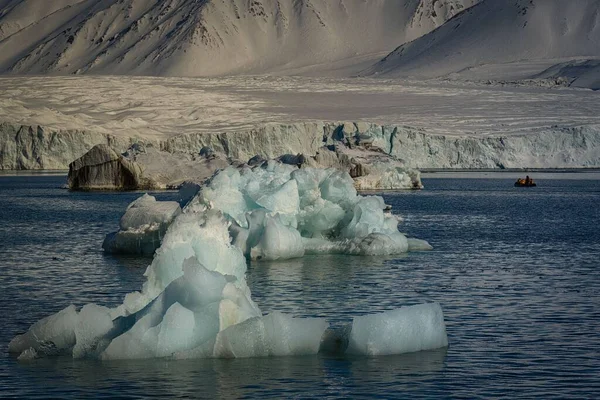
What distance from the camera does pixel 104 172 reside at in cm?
6825

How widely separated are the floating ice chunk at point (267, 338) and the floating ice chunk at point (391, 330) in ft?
1.86

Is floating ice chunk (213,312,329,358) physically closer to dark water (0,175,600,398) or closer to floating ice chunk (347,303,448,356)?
dark water (0,175,600,398)

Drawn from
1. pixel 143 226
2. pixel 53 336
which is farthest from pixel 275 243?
pixel 53 336

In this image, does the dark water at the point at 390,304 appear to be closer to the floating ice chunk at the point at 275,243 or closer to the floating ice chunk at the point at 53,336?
the floating ice chunk at the point at 53,336

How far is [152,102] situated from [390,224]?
108m

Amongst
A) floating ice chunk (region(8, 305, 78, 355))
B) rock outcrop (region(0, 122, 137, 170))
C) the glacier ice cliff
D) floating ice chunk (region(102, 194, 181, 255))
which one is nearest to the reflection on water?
floating ice chunk (region(8, 305, 78, 355))

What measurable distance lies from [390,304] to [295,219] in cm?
920

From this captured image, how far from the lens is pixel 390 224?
101 ft

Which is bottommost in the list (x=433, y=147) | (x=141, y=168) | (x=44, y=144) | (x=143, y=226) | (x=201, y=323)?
(x=201, y=323)

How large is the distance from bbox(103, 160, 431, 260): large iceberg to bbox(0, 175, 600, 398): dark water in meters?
0.75

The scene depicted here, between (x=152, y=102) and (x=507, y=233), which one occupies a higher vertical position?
(x=152, y=102)

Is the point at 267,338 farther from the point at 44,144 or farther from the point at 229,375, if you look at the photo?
the point at 44,144

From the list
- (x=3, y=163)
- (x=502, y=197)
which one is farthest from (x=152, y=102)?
(x=502, y=197)

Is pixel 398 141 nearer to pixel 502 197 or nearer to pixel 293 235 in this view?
pixel 502 197
